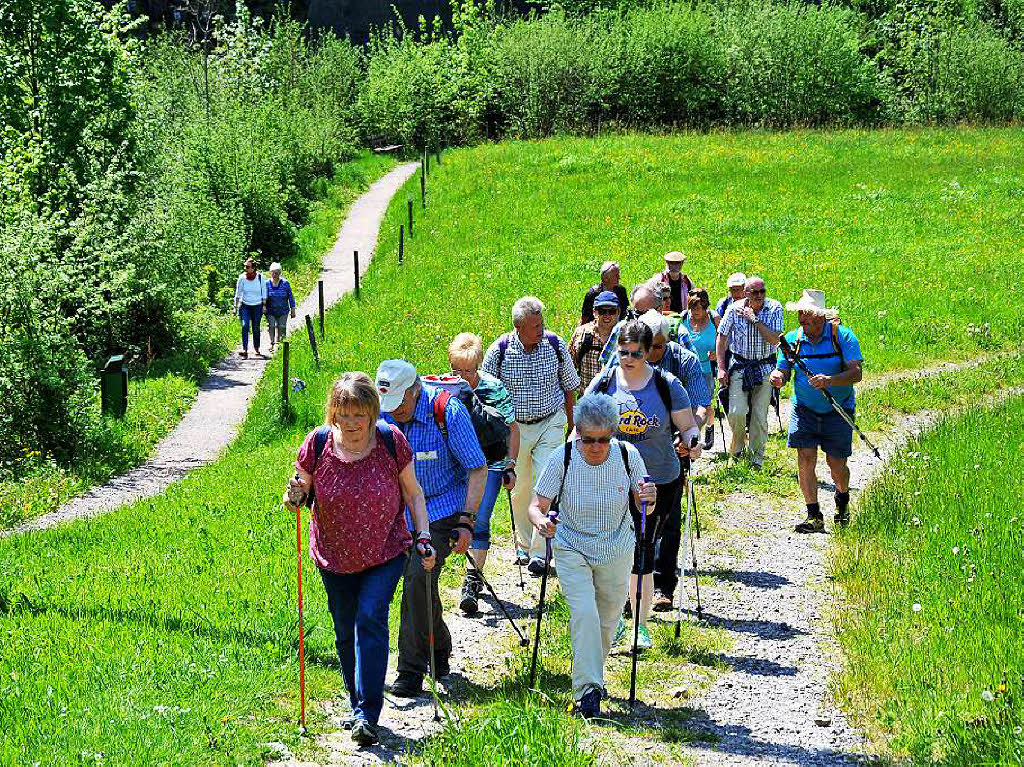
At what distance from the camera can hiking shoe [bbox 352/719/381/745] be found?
624 cm

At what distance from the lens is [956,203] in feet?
106

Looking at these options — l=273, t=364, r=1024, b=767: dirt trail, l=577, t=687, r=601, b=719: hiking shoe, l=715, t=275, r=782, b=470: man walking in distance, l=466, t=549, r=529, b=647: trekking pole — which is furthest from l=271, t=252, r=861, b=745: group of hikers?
l=715, t=275, r=782, b=470: man walking in distance

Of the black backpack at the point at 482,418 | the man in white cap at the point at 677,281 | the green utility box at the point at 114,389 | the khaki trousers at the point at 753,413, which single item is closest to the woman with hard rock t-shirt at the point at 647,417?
the black backpack at the point at 482,418

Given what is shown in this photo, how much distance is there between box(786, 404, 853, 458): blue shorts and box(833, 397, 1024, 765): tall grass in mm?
631

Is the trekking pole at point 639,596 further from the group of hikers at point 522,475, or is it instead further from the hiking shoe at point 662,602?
the hiking shoe at point 662,602

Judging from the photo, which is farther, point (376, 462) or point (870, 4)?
point (870, 4)

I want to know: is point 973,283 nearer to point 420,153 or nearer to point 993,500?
point 993,500

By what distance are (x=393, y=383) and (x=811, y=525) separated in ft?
17.7

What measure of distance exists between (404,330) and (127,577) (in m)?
12.4

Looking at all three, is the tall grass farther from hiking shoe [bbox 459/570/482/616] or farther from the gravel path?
the gravel path

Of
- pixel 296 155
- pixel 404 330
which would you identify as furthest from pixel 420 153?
pixel 404 330

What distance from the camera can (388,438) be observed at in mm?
6355

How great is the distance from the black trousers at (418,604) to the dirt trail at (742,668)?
250 millimetres

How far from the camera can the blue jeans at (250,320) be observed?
24609mm
